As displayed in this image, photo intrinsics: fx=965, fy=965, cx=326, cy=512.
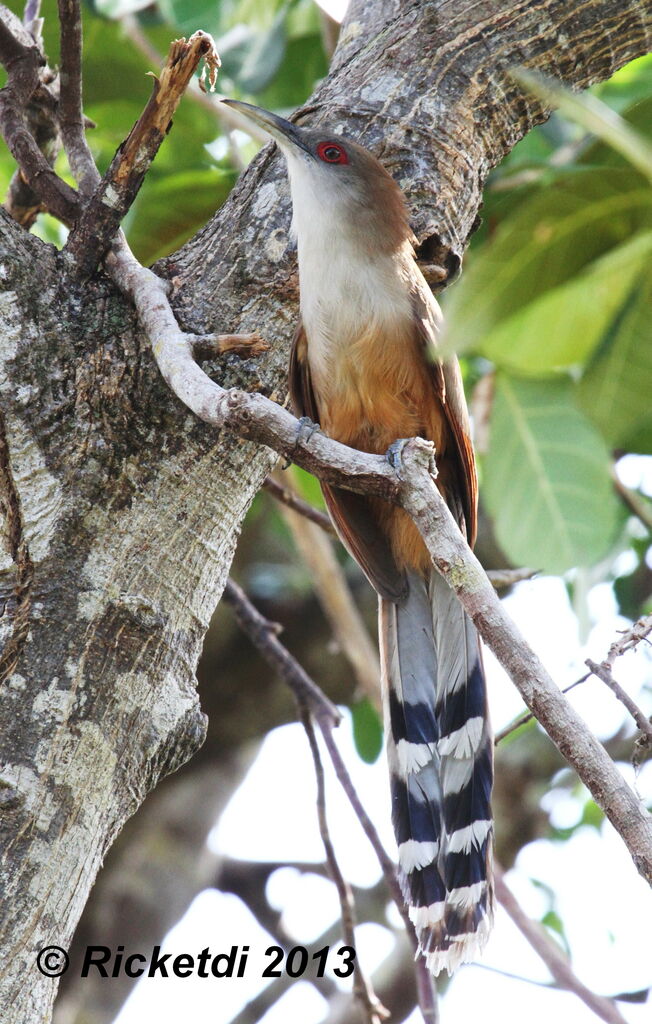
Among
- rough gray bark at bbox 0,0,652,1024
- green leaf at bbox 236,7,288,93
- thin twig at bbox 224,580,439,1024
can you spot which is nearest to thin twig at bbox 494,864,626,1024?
thin twig at bbox 224,580,439,1024

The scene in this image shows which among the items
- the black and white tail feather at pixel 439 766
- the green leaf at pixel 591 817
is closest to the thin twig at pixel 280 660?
the black and white tail feather at pixel 439 766

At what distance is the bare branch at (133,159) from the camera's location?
1.79 m

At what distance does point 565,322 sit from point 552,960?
2.39m

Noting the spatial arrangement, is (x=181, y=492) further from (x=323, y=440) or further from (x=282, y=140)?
(x=282, y=140)

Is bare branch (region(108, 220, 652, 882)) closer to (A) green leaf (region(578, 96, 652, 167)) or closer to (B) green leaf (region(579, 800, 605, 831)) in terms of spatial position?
(A) green leaf (region(578, 96, 652, 167))

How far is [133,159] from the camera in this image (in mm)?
1807

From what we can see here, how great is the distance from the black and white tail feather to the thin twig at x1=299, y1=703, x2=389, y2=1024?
17.1 inches

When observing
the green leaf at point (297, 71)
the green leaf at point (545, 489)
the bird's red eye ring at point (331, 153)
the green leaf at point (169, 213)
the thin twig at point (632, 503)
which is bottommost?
the green leaf at point (545, 489)

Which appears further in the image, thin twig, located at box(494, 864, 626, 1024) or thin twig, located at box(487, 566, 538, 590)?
thin twig, located at box(487, 566, 538, 590)

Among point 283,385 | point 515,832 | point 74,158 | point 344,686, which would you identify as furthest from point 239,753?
point 74,158

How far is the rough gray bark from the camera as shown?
155cm

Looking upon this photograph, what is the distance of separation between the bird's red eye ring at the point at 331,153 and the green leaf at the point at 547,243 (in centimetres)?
177

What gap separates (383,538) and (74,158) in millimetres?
1297

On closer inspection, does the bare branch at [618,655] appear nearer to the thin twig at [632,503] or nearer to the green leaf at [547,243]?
the green leaf at [547,243]
